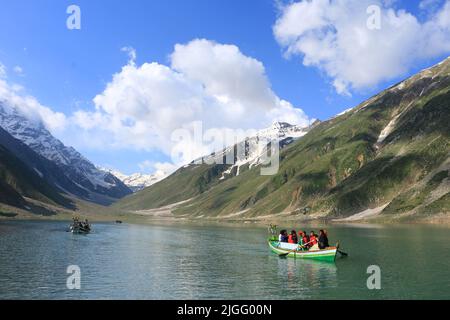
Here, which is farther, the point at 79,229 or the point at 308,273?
the point at 79,229

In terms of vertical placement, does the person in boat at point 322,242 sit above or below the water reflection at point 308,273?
above

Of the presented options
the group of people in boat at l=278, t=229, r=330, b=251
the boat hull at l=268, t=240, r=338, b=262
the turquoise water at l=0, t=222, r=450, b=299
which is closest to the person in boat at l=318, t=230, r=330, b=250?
the group of people in boat at l=278, t=229, r=330, b=251

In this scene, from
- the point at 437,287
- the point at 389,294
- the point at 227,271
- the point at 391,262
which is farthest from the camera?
the point at 391,262

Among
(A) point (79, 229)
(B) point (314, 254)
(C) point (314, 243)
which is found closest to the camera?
(B) point (314, 254)

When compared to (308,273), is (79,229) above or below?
above

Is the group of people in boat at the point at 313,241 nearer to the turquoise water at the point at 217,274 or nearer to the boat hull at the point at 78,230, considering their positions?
the turquoise water at the point at 217,274

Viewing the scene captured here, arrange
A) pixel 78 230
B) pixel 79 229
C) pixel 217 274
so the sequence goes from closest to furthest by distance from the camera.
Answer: pixel 217 274
pixel 78 230
pixel 79 229

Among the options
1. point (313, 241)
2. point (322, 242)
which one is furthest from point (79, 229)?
point (322, 242)

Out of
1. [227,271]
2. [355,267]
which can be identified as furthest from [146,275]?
[355,267]

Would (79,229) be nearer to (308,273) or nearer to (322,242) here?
(322,242)

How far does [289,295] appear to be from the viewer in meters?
49.5

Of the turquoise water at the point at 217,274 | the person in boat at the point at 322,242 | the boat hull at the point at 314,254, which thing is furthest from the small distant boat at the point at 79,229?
the person in boat at the point at 322,242
